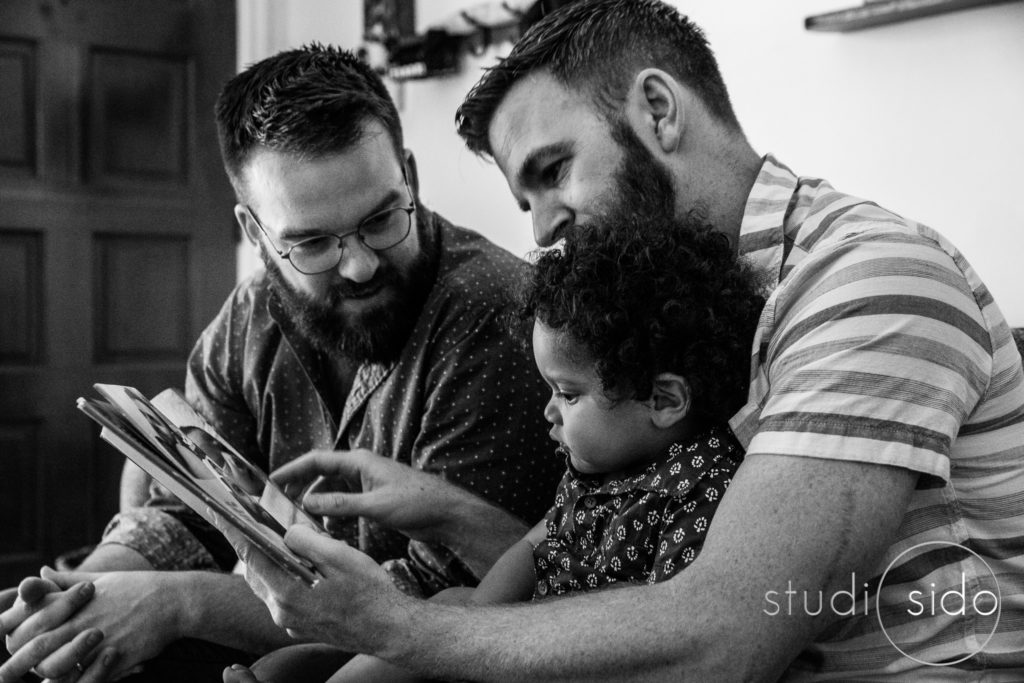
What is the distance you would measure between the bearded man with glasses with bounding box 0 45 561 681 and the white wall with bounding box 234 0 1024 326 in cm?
87

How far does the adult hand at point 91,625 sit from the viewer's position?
1.78m

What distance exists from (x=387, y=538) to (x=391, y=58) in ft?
8.14

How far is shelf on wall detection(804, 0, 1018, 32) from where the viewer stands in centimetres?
218

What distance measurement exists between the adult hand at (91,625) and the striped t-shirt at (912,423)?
3.60ft

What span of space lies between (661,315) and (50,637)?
1152mm

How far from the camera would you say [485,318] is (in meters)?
2.03

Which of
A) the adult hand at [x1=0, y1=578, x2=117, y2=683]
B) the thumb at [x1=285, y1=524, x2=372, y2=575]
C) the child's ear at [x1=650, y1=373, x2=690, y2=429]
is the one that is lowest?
the adult hand at [x1=0, y1=578, x2=117, y2=683]

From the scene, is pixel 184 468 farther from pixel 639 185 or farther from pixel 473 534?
pixel 639 185

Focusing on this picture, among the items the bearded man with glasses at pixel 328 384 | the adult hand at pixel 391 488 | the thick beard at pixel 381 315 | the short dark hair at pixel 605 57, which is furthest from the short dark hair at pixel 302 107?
the adult hand at pixel 391 488

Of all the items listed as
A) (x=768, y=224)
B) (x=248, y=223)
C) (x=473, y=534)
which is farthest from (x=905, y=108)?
(x=248, y=223)

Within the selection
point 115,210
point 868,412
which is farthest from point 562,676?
point 115,210

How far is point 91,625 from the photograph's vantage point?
1.85 m

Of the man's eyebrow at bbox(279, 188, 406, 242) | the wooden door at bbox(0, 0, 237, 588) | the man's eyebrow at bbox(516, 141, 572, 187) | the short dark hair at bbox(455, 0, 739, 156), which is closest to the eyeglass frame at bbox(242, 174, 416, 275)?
the man's eyebrow at bbox(279, 188, 406, 242)

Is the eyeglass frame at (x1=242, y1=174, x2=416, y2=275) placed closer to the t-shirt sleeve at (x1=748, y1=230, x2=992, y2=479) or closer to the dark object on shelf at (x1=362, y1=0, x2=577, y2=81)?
the t-shirt sleeve at (x1=748, y1=230, x2=992, y2=479)
